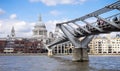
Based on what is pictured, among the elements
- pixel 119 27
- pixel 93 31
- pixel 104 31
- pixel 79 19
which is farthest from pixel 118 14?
pixel 79 19

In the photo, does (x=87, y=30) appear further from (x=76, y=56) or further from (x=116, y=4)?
(x=116, y=4)

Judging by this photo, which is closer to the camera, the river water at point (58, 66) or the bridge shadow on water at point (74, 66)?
the bridge shadow on water at point (74, 66)

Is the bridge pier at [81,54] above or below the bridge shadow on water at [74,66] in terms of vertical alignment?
above

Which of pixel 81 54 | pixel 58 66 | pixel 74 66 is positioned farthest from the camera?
pixel 81 54

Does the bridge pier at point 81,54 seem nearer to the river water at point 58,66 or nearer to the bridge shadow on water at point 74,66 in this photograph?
the river water at point 58,66

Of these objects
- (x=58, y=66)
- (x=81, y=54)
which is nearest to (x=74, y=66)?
(x=58, y=66)

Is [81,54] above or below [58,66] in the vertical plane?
above

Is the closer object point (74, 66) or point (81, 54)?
point (74, 66)

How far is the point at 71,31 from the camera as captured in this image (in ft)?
316

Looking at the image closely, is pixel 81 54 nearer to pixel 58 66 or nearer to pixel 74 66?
pixel 58 66

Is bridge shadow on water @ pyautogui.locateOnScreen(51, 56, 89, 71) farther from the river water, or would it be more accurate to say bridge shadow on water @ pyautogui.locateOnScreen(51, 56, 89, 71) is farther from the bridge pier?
the bridge pier

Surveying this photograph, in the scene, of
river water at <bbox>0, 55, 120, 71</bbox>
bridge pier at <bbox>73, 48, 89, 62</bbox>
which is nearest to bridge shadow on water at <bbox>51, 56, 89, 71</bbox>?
river water at <bbox>0, 55, 120, 71</bbox>

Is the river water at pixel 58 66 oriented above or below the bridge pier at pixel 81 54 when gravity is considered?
below

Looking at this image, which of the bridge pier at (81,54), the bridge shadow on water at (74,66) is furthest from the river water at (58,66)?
the bridge pier at (81,54)
